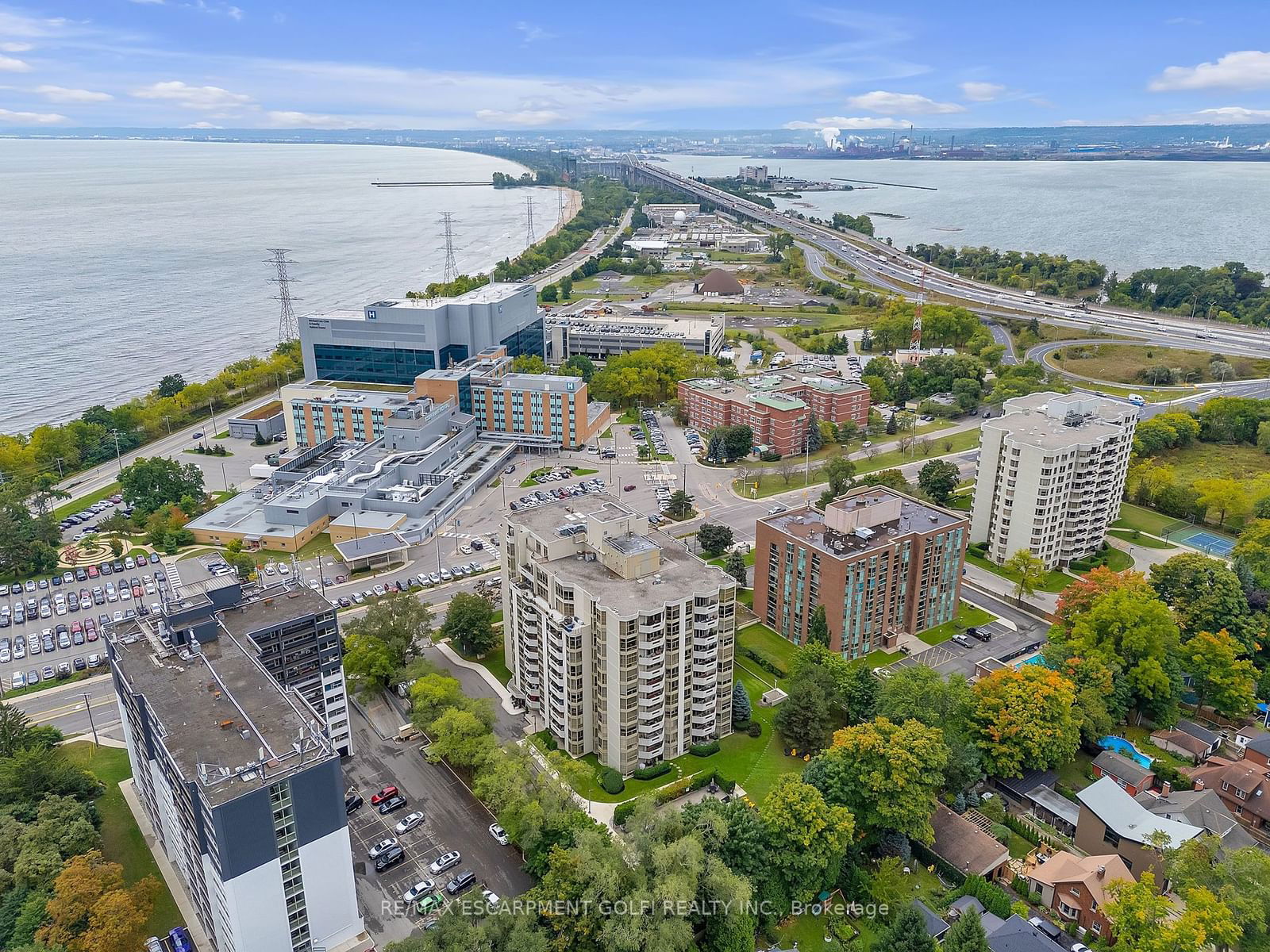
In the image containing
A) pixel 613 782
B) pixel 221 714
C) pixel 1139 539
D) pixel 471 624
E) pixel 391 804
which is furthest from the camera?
pixel 1139 539

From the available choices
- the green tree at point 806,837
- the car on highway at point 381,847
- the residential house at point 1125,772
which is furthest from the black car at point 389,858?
the residential house at point 1125,772

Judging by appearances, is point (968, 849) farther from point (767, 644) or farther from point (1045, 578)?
point (1045, 578)

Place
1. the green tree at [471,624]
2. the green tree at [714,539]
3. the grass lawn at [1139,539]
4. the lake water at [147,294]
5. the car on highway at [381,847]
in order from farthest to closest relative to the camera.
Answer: the lake water at [147,294], the grass lawn at [1139,539], the green tree at [714,539], the green tree at [471,624], the car on highway at [381,847]

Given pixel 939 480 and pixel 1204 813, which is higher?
pixel 939 480

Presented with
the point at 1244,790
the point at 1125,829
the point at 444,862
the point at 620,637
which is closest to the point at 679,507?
the point at 620,637

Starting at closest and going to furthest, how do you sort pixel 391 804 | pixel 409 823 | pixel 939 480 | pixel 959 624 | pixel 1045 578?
pixel 409 823 → pixel 391 804 → pixel 959 624 → pixel 1045 578 → pixel 939 480

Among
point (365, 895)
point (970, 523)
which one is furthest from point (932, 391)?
point (365, 895)

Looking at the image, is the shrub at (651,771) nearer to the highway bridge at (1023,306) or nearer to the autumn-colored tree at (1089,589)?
the autumn-colored tree at (1089,589)
